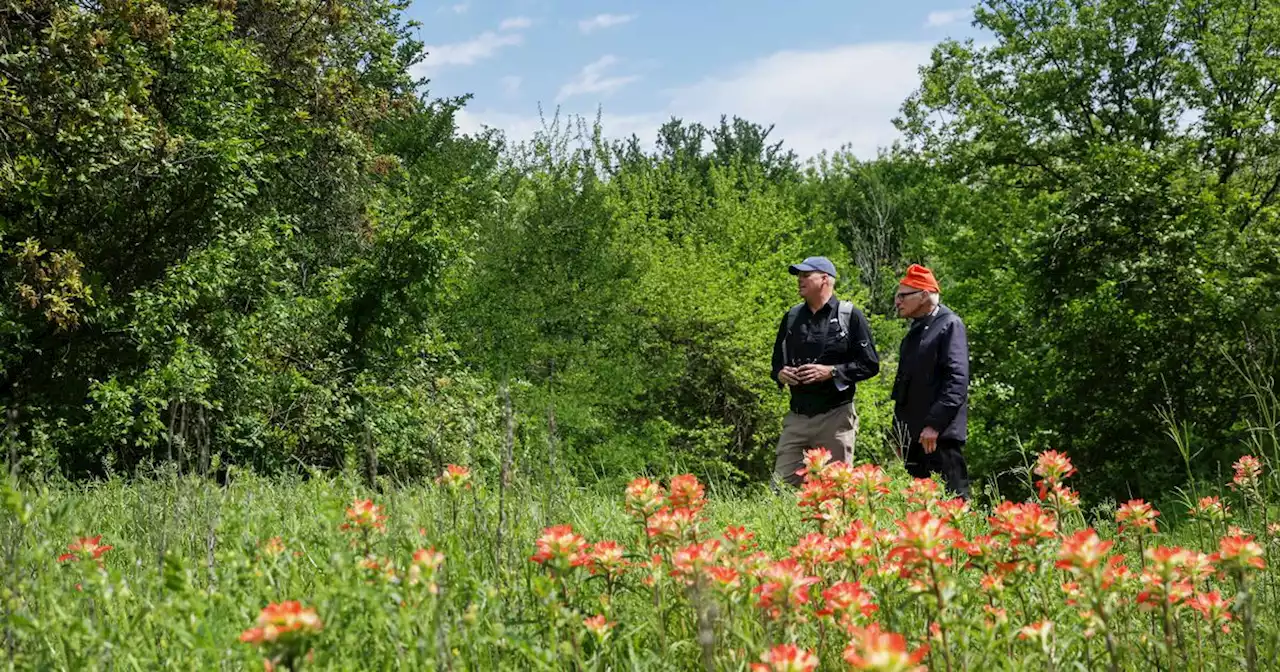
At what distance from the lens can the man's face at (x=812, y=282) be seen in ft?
18.7

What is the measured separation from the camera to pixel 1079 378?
13.2 meters

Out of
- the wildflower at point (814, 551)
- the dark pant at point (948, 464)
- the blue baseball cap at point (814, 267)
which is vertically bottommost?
the dark pant at point (948, 464)

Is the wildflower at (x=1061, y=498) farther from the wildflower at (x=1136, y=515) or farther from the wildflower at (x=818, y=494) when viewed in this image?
the wildflower at (x=818, y=494)

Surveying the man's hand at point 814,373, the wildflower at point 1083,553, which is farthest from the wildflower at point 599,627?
the man's hand at point 814,373

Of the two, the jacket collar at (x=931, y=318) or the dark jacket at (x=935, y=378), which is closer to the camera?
the dark jacket at (x=935, y=378)

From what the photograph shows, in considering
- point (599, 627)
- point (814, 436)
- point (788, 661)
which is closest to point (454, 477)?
point (599, 627)


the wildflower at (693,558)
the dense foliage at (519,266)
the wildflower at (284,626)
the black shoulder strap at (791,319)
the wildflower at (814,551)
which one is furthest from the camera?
the dense foliage at (519,266)

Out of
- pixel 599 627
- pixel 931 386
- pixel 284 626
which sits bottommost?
pixel 931 386

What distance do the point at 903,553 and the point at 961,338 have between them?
3.55 metres

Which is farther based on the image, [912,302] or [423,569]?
[912,302]

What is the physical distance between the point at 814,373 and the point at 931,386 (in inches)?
29.0

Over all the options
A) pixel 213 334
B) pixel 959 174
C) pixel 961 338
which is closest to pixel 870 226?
pixel 959 174

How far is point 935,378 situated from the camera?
16.4 feet

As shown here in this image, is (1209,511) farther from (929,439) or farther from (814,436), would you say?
(814,436)
